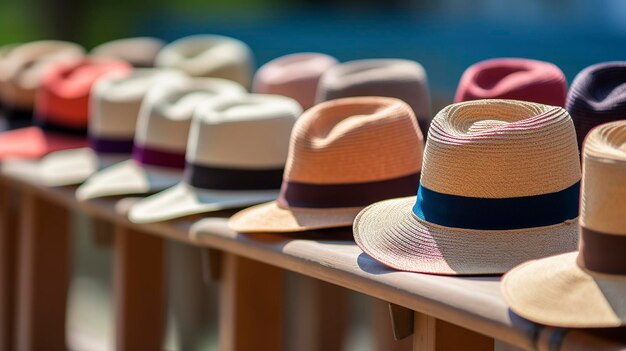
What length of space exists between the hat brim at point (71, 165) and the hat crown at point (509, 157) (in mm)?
1399

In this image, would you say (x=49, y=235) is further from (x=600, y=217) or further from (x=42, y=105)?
(x=600, y=217)

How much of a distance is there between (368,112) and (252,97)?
0.45 m

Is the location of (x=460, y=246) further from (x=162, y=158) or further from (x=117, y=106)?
(x=117, y=106)

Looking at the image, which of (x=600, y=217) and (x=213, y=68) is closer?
(x=600, y=217)

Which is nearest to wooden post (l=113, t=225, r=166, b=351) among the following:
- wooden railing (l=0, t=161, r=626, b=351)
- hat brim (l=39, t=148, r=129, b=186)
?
wooden railing (l=0, t=161, r=626, b=351)

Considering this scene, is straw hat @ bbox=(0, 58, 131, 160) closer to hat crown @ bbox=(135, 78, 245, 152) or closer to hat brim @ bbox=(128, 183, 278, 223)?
hat crown @ bbox=(135, 78, 245, 152)

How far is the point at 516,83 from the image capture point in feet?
6.28

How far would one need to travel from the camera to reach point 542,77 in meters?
1.90

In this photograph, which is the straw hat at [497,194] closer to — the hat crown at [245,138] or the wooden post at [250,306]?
the wooden post at [250,306]

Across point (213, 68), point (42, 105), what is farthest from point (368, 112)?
point (42, 105)

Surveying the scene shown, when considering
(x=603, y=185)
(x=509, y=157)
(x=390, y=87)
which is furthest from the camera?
(x=390, y=87)

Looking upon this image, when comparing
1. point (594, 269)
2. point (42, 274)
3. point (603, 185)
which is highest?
point (603, 185)

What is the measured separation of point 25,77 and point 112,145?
0.98 metres

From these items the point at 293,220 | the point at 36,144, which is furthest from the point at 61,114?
the point at 293,220
